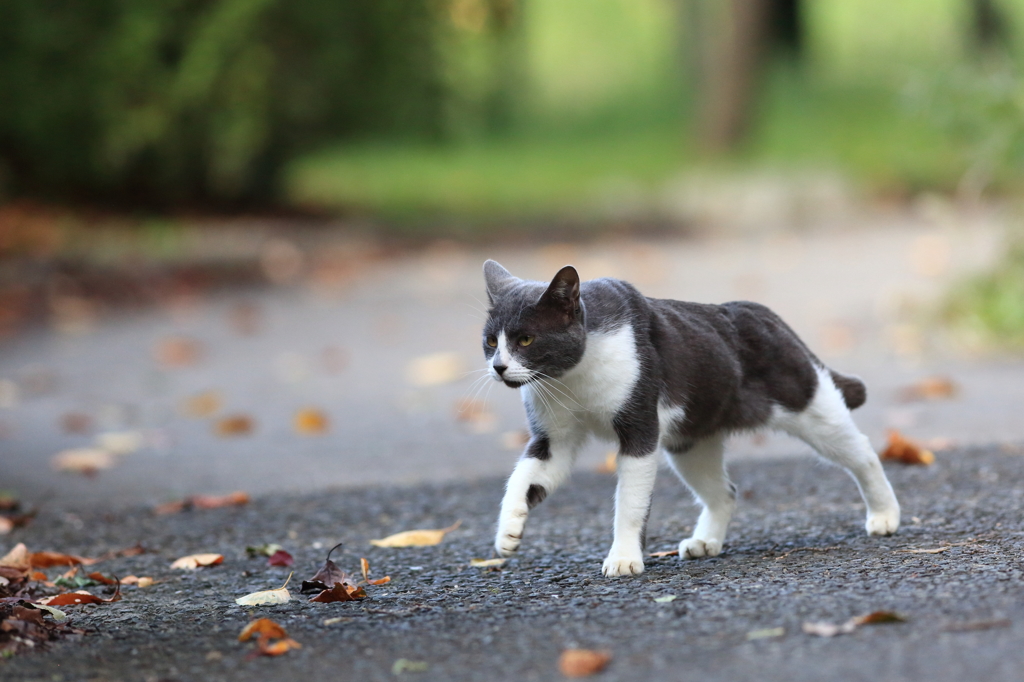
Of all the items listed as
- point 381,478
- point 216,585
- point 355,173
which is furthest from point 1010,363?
point 355,173

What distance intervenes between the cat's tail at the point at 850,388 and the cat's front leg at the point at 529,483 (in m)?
0.93

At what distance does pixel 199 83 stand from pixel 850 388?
9444mm

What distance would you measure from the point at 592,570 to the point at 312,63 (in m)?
10.3

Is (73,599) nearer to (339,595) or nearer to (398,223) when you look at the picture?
(339,595)

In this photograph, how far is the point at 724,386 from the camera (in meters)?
3.45

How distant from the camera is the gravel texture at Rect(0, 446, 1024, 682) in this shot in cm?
256

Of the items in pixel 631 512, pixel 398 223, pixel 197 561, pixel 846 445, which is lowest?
pixel 197 561

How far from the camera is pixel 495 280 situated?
354 cm

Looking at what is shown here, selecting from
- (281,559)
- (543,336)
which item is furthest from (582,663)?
(281,559)

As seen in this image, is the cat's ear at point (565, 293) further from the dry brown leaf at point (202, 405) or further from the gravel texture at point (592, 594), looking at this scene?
the dry brown leaf at point (202, 405)

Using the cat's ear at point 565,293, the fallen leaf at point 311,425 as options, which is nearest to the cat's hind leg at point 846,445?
the cat's ear at point 565,293

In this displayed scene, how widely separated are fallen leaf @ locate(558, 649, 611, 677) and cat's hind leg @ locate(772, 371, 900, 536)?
4.13 feet

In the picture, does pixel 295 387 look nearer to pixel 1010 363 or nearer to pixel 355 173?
pixel 1010 363

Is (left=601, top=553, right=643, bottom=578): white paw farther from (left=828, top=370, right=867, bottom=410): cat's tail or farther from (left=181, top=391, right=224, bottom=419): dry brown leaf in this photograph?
(left=181, top=391, right=224, bottom=419): dry brown leaf
